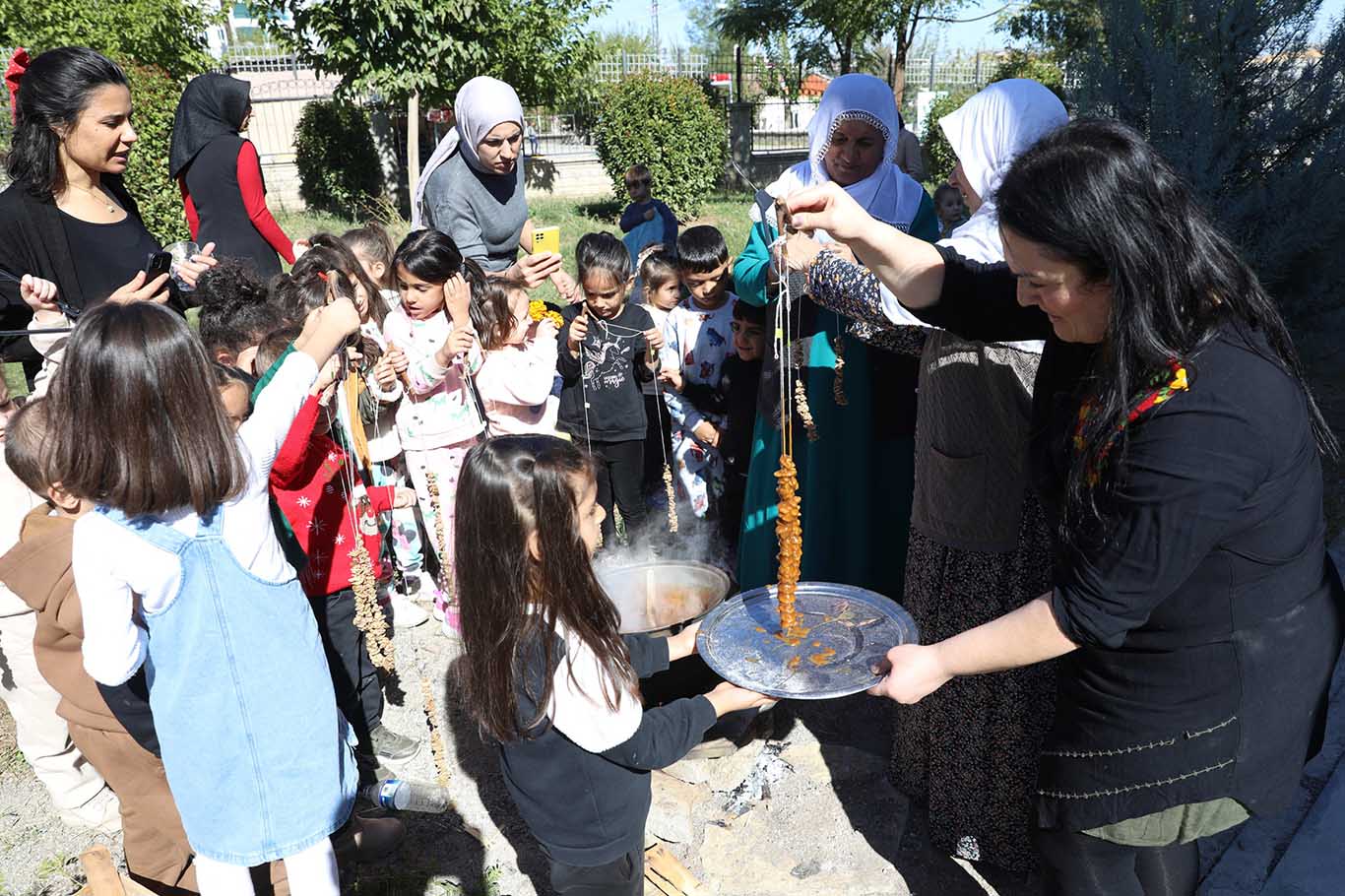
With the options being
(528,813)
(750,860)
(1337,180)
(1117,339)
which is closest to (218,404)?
(528,813)

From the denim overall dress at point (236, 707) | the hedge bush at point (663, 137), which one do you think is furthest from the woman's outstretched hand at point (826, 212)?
the hedge bush at point (663, 137)

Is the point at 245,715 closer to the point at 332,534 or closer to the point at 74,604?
the point at 74,604

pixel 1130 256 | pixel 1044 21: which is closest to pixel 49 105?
pixel 1130 256

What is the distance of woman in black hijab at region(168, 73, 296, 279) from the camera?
5141 mm

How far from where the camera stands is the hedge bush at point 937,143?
2103cm

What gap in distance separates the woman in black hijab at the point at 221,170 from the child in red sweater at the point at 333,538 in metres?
2.01

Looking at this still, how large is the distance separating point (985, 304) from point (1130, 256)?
0.60m

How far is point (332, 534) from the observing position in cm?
347

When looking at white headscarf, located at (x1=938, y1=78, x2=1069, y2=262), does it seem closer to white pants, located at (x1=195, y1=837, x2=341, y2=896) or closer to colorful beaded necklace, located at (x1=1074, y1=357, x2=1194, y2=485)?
colorful beaded necklace, located at (x1=1074, y1=357, x2=1194, y2=485)

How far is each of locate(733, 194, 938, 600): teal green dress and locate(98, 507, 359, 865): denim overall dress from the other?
1.99 metres

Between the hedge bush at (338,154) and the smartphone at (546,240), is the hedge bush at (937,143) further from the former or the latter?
the smartphone at (546,240)

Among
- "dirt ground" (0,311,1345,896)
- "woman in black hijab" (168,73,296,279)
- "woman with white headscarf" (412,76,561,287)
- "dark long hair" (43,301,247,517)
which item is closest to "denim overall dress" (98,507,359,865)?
"dark long hair" (43,301,247,517)

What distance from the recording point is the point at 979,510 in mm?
2693

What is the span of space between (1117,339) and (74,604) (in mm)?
2691
